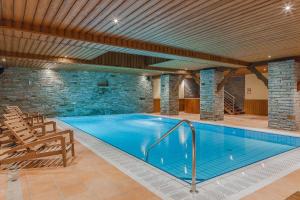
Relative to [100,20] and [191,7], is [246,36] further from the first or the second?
[100,20]

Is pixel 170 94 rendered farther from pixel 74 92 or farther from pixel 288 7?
pixel 288 7

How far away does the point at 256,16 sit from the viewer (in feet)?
12.1

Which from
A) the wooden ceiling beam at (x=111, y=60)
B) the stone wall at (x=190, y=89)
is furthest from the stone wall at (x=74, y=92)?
the wooden ceiling beam at (x=111, y=60)

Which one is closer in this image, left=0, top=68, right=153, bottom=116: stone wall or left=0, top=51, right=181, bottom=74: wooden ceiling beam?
left=0, top=51, right=181, bottom=74: wooden ceiling beam

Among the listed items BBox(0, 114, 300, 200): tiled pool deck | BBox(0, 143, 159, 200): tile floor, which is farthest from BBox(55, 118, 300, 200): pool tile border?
BBox(0, 143, 159, 200): tile floor

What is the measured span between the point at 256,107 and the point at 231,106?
1491 millimetres

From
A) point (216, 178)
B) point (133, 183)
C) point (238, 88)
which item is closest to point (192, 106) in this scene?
point (238, 88)

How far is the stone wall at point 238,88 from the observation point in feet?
45.3

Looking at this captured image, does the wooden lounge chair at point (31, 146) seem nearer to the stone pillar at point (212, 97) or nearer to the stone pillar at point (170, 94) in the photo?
the stone pillar at point (212, 97)

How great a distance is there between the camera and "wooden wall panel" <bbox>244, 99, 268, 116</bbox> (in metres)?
12.1

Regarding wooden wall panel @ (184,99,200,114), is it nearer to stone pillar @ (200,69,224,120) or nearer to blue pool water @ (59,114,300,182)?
stone pillar @ (200,69,224,120)

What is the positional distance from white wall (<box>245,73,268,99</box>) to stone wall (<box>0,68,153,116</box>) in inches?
262

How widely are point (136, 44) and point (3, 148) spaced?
168 inches

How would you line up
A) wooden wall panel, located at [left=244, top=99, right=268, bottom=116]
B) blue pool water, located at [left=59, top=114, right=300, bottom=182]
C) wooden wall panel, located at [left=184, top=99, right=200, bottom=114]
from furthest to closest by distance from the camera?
wooden wall panel, located at [left=184, top=99, right=200, bottom=114], wooden wall panel, located at [left=244, top=99, right=268, bottom=116], blue pool water, located at [left=59, top=114, right=300, bottom=182]
